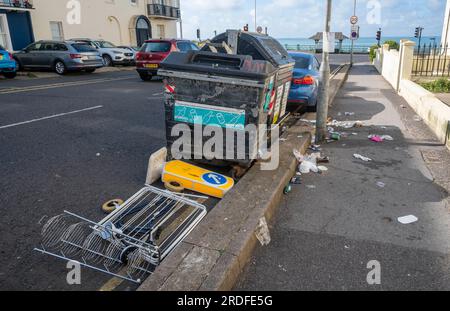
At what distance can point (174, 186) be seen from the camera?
169 inches

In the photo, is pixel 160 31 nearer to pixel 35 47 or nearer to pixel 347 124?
pixel 35 47

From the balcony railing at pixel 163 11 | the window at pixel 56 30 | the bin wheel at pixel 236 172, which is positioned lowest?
the bin wheel at pixel 236 172

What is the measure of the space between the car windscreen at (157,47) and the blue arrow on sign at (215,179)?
1209 centimetres

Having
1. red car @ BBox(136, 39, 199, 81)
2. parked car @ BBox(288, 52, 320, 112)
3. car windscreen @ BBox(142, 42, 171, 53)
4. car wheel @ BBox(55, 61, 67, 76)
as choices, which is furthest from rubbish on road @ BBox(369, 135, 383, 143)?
car wheel @ BBox(55, 61, 67, 76)

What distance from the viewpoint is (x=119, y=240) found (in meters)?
3.03

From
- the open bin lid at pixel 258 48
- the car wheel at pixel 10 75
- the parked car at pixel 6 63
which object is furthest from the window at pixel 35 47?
the open bin lid at pixel 258 48

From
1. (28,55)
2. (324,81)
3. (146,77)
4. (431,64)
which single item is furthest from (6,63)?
(431,64)

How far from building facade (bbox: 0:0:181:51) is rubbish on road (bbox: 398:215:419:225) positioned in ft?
80.9

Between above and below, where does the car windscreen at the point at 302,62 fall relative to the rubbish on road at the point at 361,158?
above

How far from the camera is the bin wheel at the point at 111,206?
377cm

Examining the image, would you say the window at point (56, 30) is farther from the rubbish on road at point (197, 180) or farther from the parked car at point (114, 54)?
the rubbish on road at point (197, 180)

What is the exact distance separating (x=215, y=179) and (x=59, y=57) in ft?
54.9

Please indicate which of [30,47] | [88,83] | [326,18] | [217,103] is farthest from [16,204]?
[30,47]
